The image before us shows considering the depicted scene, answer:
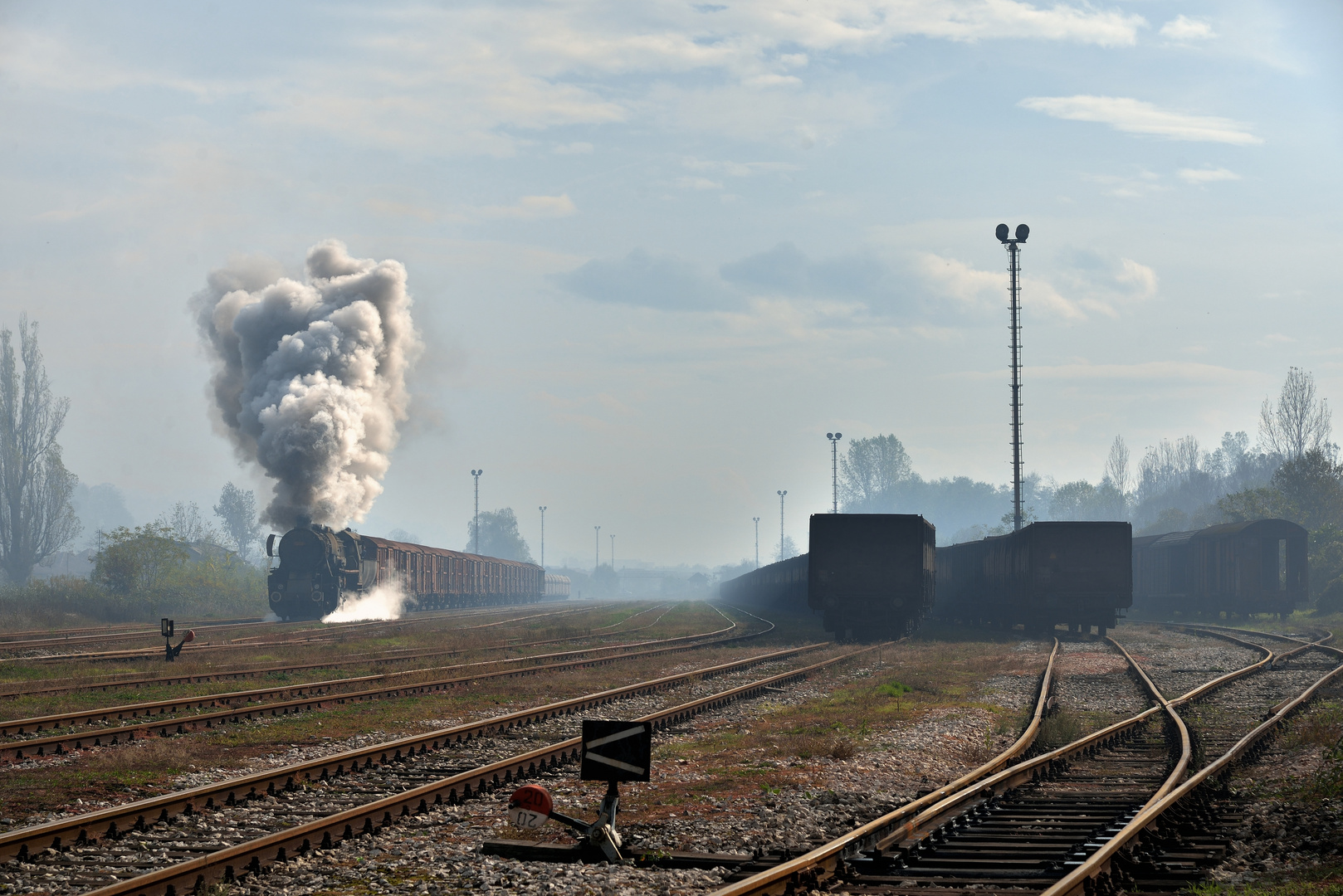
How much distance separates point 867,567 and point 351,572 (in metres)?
20.5

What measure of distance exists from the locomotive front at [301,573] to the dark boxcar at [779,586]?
56.7 feet

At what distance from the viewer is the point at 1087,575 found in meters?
31.5

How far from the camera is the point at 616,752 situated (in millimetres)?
7469

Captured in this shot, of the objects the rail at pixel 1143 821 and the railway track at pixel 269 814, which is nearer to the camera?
the rail at pixel 1143 821

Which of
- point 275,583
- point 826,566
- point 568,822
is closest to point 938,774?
point 568,822

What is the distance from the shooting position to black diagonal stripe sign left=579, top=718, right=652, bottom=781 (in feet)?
24.5

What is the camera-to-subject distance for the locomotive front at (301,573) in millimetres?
37719

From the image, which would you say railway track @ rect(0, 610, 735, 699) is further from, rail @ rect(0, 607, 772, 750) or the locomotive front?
the locomotive front

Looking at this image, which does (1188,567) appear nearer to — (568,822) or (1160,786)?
(1160,786)

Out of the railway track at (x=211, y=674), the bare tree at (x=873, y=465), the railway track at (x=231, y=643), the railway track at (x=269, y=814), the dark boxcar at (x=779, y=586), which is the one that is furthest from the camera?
the bare tree at (x=873, y=465)

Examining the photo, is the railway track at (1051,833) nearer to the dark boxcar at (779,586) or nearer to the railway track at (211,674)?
the railway track at (211,674)

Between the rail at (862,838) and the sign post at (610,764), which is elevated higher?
the sign post at (610,764)

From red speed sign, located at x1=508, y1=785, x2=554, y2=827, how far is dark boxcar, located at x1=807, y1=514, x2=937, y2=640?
896 inches

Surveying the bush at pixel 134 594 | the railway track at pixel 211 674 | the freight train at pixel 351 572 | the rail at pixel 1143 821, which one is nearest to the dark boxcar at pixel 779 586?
the freight train at pixel 351 572
